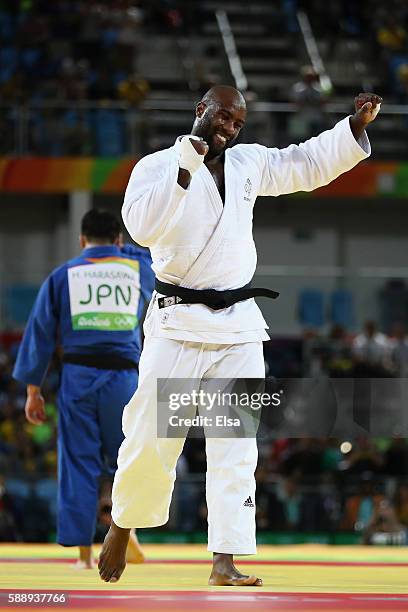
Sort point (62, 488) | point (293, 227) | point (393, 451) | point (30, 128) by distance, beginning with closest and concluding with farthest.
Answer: point (62, 488)
point (393, 451)
point (30, 128)
point (293, 227)

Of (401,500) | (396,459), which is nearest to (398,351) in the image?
Answer: (396,459)

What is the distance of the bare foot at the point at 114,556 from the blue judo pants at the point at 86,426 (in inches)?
63.8

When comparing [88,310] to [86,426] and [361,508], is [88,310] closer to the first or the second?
[86,426]

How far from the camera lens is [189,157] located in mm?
4305

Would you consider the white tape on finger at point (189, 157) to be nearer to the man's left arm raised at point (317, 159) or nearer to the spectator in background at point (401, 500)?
the man's left arm raised at point (317, 159)

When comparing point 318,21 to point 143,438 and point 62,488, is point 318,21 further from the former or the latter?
point 143,438

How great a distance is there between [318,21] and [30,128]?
5.93m

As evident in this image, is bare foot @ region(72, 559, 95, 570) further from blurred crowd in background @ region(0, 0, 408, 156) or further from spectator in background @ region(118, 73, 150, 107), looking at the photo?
spectator in background @ region(118, 73, 150, 107)

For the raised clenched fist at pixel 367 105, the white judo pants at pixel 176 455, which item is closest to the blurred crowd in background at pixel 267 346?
the white judo pants at pixel 176 455

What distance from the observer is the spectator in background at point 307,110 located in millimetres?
14742

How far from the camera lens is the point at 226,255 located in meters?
4.61

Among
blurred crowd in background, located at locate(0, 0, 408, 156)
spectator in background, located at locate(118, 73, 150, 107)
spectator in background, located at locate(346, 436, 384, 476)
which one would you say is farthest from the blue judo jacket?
spectator in background, located at locate(118, 73, 150, 107)

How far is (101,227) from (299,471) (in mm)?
5488

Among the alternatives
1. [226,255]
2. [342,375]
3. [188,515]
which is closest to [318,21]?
[342,375]
